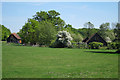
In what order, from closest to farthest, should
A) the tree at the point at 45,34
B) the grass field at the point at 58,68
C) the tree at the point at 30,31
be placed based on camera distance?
the grass field at the point at 58,68 → the tree at the point at 45,34 → the tree at the point at 30,31

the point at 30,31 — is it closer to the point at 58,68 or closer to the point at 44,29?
the point at 44,29

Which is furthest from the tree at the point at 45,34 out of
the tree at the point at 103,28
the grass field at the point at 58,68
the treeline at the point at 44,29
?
the grass field at the point at 58,68

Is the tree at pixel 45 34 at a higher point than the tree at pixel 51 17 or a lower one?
lower

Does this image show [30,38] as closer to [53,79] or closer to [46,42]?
[46,42]

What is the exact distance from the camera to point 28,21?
7319 cm

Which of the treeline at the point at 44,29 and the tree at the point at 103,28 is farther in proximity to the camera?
the tree at the point at 103,28

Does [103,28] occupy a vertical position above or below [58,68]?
above

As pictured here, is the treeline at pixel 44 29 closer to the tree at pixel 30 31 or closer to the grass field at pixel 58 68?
the tree at pixel 30 31

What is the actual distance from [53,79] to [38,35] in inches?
2365

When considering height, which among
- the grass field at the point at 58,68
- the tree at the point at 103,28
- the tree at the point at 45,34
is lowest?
the grass field at the point at 58,68

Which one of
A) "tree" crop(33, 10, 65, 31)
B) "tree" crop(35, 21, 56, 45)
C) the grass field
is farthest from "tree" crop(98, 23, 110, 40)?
the grass field

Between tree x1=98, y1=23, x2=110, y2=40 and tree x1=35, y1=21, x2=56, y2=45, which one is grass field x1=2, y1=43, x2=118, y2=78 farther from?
tree x1=98, y1=23, x2=110, y2=40

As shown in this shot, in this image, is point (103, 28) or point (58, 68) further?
point (103, 28)

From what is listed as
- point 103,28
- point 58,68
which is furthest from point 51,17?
point 58,68
